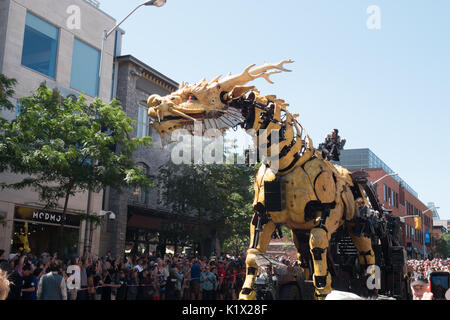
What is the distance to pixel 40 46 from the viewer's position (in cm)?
2100

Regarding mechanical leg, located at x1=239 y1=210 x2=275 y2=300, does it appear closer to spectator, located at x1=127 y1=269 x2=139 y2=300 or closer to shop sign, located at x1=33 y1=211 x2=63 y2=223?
spectator, located at x1=127 y1=269 x2=139 y2=300

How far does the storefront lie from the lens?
19375mm

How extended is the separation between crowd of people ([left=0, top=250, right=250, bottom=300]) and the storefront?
527 cm

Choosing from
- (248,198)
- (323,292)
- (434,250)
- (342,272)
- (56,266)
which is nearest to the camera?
(323,292)

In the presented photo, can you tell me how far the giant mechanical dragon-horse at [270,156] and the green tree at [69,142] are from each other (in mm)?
7536

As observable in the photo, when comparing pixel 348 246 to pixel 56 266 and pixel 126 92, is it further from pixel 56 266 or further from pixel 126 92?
pixel 126 92

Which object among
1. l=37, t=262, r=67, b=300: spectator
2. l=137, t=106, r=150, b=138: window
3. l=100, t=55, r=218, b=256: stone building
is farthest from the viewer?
l=137, t=106, r=150, b=138: window

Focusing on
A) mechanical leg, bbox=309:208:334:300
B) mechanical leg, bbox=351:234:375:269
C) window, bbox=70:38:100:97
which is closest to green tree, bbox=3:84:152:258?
window, bbox=70:38:100:97

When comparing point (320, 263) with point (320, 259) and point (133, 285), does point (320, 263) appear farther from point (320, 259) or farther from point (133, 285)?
point (133, 285)

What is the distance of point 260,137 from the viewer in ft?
26.3

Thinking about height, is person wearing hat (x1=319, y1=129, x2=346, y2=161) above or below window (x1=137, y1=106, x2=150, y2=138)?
below

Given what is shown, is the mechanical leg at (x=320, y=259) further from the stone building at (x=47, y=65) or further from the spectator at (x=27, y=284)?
the stone building at (x=47, y=65)
